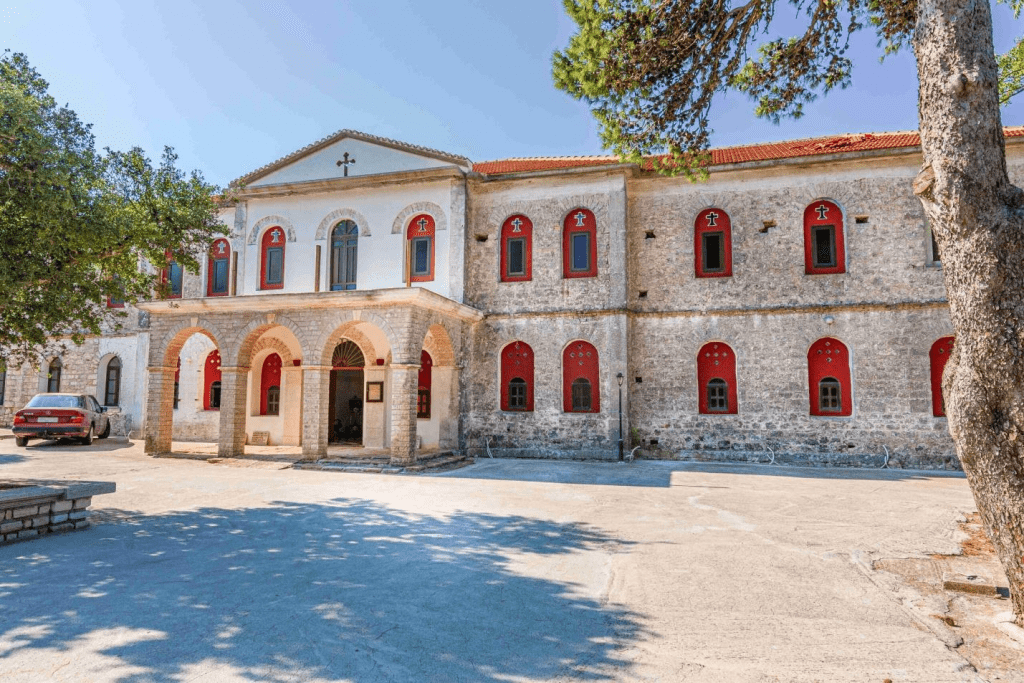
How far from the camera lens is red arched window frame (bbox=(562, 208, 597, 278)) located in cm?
1594

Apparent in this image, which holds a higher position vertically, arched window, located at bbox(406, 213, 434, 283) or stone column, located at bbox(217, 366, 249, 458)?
arched window, located at bbox(406, 213, 434, 283)

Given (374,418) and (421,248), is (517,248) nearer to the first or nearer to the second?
(421,248)

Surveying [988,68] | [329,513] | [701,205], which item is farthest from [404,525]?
[701,205]

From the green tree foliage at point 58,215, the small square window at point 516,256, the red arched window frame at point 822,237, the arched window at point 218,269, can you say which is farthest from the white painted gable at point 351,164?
the red arched window frame at point 822,237

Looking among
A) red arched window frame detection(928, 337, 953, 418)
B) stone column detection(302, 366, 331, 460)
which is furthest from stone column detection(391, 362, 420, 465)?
red arched window frame detection(928, 337, 953, 418)

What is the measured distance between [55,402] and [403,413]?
461 inches

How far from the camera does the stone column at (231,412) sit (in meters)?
14.5

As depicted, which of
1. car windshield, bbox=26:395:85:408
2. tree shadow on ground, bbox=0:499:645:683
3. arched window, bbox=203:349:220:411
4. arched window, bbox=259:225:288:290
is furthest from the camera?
arched window, bbox=203:349:220:411

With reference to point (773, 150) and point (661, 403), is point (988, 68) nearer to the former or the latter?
point (661, 403)

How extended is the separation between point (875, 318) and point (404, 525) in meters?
12.5

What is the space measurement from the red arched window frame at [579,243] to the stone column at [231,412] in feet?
28.3

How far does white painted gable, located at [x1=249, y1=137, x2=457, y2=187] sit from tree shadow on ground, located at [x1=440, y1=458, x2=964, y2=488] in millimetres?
8277

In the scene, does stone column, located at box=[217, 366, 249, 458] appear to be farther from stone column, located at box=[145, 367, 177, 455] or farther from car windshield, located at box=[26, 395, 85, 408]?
car windshield, located at box=[26, 395, 85, 408]

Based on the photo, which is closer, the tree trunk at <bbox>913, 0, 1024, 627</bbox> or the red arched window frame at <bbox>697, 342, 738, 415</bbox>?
the tree trunk at <bbox>913, 0, 1024, 627</bbox>
